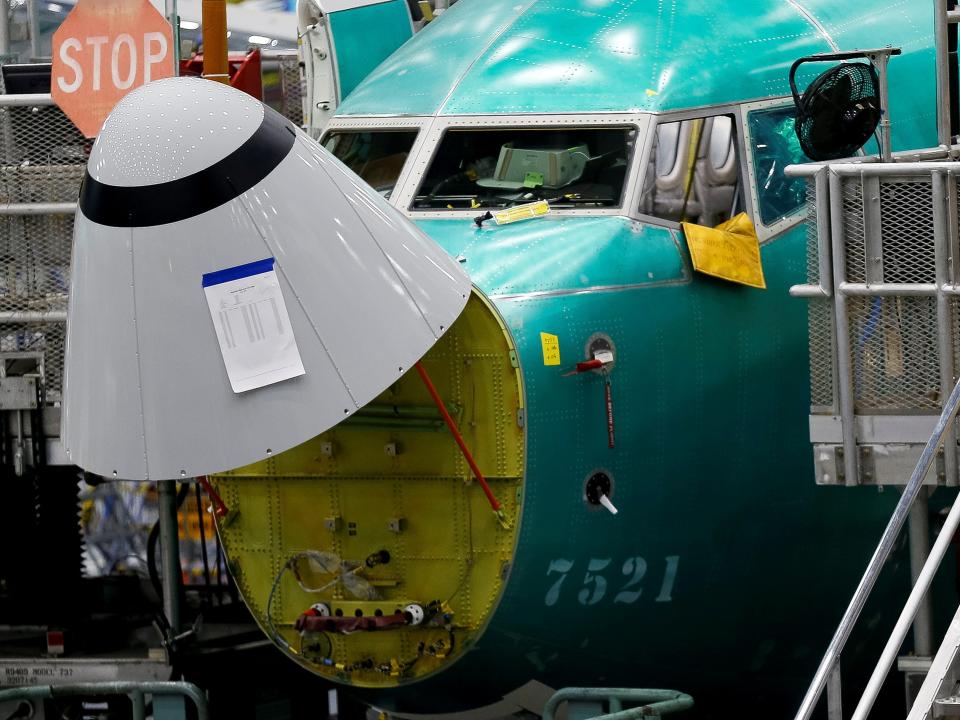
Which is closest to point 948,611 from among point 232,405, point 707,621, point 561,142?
point 707,621

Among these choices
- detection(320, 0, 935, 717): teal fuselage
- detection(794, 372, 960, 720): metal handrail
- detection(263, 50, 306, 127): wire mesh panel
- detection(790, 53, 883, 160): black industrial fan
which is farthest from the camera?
detection(263, 50, 306, 127): wire mesh panel

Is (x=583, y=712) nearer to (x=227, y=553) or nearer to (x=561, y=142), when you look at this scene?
(x=227, y=553)

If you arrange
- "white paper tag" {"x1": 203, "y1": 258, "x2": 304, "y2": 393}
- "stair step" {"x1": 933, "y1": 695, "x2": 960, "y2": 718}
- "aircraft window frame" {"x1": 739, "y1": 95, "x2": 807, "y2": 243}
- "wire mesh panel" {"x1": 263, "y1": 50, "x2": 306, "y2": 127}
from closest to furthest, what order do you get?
1. "stair step" {"x1": 933, "y1": 695, "x2": 960, "y2": 718}
2. "white paper tag" {"x1": 203, "y1": 258, "x2": 304, "y2": 393}
3. "aircraft window frame" {"x1": 739, "y1": 95, "x2": 807, "y2": 243}
4. "wire mesh panel" {"x1": 263, "y1": 50, "x2": 306, "y2": 127}

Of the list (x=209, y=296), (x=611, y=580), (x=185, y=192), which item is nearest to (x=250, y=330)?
(x=209, y=296)

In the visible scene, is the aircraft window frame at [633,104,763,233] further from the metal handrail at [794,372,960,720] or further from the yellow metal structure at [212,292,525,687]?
the metal handrail at [794,372,960,720]

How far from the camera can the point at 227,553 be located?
12.2 meters

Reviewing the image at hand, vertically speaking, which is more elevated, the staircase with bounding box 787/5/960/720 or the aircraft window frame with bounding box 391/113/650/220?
the aircraft window frame with bounding box 391/113/650/220

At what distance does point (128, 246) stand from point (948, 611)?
622cm

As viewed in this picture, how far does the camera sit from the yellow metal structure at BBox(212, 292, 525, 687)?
1137 centimetres

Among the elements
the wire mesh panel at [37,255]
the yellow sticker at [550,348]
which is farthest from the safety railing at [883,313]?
the wire mesh panel at [37,255]

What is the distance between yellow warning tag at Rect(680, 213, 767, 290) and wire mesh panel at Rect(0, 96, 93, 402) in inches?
185

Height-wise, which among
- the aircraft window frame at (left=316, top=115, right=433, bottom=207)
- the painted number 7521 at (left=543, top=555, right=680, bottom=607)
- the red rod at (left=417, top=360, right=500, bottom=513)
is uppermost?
the aircraft window frame at (left=316, top=115, right=433, bottom=207)

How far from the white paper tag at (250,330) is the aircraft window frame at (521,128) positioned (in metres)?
2.31

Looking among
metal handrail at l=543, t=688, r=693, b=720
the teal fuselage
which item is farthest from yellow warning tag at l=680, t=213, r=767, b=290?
metal handrail at l=543, t=688, r=693, b=720
